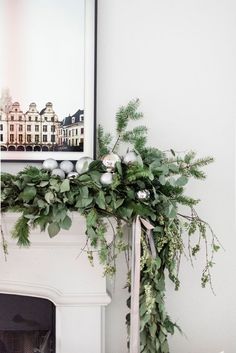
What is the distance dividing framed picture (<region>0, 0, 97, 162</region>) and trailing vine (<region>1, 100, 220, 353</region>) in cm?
25

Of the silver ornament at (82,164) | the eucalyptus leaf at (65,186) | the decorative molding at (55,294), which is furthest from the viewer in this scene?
the decorative molding at (55,294)

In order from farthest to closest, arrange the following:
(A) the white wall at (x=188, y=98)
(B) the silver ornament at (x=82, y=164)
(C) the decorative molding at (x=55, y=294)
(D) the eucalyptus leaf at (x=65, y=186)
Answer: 1. (A) the white wall at (x=188, y=98)
2. (C) the decorative molding at (x=55, y=294)
3. (B) the silver ornament at (x=82, y=164)
4. (D) the eucalyptus leaf at (x=65, y=186)

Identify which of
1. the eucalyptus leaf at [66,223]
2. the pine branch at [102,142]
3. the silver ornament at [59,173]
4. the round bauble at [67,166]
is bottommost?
the eucalyptus leaf at [66,223]

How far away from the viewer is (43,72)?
1.77 m

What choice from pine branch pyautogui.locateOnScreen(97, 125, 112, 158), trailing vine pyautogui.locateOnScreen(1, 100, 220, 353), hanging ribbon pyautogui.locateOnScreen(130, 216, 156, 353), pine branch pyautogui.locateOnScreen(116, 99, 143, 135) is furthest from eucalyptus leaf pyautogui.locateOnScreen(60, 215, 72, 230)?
pine branch pyautogui.locateOnScreen(116, 99, 143, 135)

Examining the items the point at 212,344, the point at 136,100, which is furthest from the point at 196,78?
the point at 212,344

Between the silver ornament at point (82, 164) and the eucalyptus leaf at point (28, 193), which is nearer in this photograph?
the eucalyptus leaf at point (28, 193)

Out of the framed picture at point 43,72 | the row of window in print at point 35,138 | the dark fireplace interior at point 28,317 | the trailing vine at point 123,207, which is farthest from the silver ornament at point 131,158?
the dark fireplace interior at point 28,317

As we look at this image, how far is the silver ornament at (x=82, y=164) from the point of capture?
1.59 metres

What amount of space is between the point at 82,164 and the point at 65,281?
1.48 ft

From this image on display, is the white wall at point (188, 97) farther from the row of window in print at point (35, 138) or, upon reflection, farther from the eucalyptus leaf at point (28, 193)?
the eucalyptus leaf at point (28, 193)

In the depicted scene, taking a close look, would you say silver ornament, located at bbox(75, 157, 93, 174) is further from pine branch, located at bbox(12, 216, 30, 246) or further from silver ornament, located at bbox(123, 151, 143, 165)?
pine branch, located at bbox(12, 216, 30, 246)

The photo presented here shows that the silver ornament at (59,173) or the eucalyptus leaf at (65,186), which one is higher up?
the silver ornament at (59,173)

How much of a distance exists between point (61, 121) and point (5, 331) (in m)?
0.85
